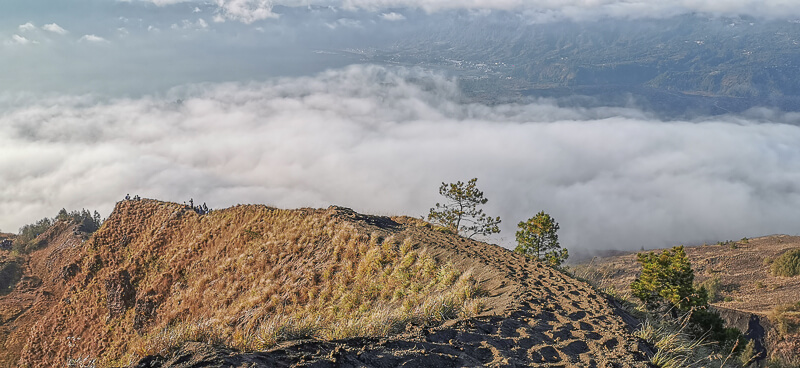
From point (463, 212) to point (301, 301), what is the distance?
1603 cm

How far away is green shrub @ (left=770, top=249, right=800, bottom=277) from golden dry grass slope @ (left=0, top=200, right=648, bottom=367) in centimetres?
4190

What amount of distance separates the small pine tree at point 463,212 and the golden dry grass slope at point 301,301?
259 inches

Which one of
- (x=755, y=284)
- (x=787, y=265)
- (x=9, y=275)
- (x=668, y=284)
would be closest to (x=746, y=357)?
(x=668, y=284)

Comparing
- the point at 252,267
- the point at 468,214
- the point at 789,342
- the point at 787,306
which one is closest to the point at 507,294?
the point at 252,267

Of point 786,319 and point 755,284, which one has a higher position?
point 755,284

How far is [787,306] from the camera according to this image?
105 feet

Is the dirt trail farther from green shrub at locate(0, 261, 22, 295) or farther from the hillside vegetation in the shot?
green shrub at locate(0, 261, 22, 295)

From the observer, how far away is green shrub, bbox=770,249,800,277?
140 feet

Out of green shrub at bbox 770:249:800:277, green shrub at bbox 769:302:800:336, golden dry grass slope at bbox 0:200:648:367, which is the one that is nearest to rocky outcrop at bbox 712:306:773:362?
green shrub at bbox 769:302:800:336

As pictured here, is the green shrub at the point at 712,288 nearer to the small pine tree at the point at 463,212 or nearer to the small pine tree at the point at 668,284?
the small pine tree at the point at 463,212

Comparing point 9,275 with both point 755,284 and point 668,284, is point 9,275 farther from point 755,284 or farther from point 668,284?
point 755,284

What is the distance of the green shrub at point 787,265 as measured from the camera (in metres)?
42.6

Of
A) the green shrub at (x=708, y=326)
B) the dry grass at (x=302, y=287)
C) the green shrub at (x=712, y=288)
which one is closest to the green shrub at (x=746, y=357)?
the green shrub at (x=708, y=326)

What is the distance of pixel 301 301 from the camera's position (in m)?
13.9
